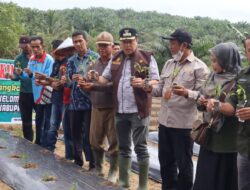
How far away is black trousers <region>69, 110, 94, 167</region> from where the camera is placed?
5.14 meters

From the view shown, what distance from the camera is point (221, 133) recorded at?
11.1 ft

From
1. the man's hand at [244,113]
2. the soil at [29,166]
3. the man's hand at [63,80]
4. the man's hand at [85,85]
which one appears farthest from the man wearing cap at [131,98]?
the man's hand at [244,113]

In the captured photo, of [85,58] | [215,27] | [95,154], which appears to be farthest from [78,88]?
[215,27]

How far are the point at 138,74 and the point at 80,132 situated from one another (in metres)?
1.40

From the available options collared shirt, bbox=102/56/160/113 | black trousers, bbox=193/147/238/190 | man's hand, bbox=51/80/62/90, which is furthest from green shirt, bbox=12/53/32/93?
black trousers, bbox=193/147/238/190

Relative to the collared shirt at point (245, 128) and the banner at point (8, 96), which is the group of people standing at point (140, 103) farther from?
the banner at point (8, 96)

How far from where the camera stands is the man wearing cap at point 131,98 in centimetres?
427

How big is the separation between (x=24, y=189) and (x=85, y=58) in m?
1.71

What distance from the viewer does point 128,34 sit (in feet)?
14.0

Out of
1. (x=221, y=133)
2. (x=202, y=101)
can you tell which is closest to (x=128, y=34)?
(x=202, y=101)

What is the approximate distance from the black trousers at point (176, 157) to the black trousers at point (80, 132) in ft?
4.26

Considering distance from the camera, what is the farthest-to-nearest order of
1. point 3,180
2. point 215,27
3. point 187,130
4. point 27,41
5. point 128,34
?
1. point 215,27
2. point 27,41
3. point 3,180
4. point 128,34
5. point 187,130

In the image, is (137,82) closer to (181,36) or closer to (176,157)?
(181,36)

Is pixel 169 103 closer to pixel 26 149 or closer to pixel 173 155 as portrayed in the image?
pixel 173 155
